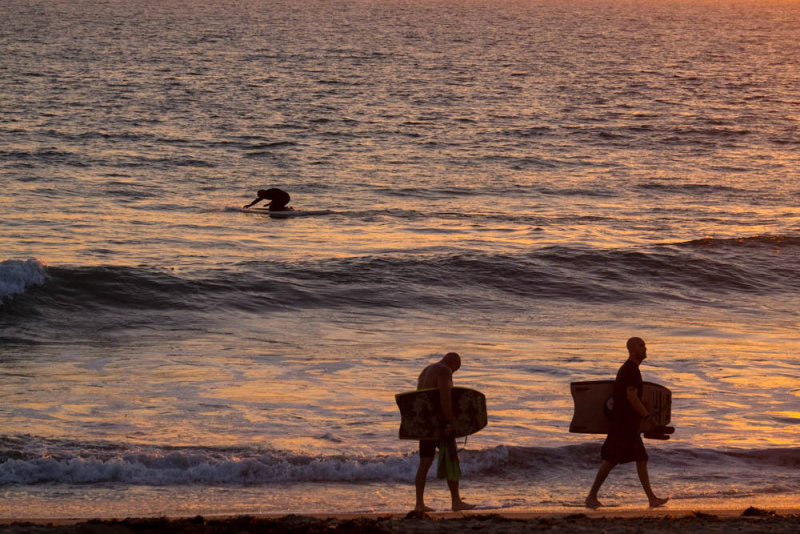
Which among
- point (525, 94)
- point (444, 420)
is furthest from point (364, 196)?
point (525, 94)

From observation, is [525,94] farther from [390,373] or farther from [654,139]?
[390,373]

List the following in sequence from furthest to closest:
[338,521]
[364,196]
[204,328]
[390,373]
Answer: [364,196], [204,328], [390,373], [338,521]

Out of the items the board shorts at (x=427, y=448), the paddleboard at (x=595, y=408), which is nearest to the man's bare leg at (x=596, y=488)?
the paddleboard at (x=595, y=408)

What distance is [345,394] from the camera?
14352mm

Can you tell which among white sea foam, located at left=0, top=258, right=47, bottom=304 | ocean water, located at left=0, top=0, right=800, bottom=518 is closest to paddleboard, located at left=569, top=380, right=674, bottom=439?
ocean water, located at left=0, top=0, right=800, bottom=518

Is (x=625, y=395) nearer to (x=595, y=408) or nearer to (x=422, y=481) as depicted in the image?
(x=595, y=408)

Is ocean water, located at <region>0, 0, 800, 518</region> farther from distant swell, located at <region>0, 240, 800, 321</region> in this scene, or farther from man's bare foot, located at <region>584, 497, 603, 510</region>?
man's bare foot, located at <region>584, 497, 603, 510</region>

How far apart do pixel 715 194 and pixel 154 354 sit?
22.4 metres

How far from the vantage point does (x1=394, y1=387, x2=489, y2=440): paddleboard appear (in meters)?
9.79

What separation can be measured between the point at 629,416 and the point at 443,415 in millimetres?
1775

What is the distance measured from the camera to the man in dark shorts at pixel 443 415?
383 inches

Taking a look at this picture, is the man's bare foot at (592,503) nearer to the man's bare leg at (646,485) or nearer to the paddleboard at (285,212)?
the man's bare leg at (646,485)

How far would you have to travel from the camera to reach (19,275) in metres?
20.9

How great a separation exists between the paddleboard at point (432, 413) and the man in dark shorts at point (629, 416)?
1256mm
